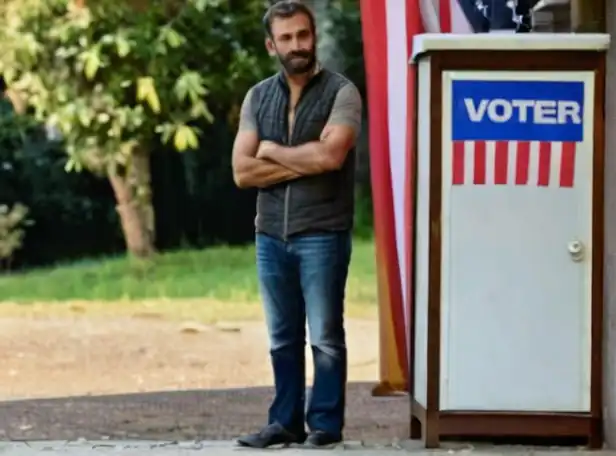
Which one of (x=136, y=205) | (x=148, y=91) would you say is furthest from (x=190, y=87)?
(x=136, y=205)

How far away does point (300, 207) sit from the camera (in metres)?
6.75

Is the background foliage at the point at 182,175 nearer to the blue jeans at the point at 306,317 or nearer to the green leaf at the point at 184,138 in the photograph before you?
the green leaf at the point at 184,138

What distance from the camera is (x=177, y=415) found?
886cm

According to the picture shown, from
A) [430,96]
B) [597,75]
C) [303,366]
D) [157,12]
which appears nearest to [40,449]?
[303,366]

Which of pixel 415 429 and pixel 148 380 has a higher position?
pixel 415 429

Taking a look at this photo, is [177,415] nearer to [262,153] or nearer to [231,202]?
[262,153]

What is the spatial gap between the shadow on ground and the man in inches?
28.7

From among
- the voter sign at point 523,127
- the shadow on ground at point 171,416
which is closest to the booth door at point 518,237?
the voter sign at point 523,127

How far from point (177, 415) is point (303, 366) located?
2061 millimetres

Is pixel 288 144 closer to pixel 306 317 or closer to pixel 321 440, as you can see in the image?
pixel 306 317

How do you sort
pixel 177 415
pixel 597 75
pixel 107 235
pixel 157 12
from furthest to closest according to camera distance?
pixel 107 235 → pixel 157 12 → pixel 177 415 → pixel 597 75

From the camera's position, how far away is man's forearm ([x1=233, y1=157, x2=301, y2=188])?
6.73 m

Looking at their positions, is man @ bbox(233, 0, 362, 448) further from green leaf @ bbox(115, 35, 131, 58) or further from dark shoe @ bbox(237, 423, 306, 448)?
green leaf @ bbox(115, 35, 131, 58)

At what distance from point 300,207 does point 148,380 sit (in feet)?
19.0
